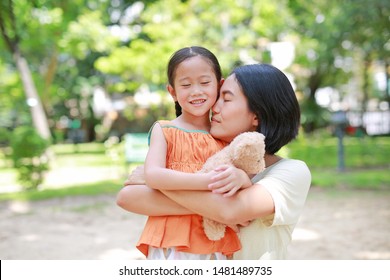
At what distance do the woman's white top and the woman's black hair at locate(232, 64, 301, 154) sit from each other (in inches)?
3.9

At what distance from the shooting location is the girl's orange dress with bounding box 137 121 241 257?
5.58 feet

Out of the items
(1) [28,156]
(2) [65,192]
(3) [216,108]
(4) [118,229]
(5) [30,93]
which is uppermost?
(5) [30,93]

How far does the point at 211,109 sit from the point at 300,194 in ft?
1.40

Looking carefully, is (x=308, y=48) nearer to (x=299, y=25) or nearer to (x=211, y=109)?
(x=299, y=25)

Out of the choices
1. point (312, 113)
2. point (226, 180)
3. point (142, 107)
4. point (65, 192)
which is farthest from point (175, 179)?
point (142, 107)

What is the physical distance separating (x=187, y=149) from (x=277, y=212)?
0.36 metres

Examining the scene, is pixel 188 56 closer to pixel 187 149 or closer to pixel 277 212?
pixel 187 149

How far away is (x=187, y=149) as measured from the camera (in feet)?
5.66

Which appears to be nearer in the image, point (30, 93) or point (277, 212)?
point (277, 212)

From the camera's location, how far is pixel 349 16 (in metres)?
11.6

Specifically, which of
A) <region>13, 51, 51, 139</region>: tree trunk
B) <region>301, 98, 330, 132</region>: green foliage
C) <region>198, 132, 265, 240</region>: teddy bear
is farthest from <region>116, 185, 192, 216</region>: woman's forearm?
<region>301, 98, 330, 132</region>: green foliage

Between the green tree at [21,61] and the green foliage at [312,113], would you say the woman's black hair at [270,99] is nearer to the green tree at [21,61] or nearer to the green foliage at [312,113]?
the green tree at [21,61]

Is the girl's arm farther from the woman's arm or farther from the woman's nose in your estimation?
the woman's nose
